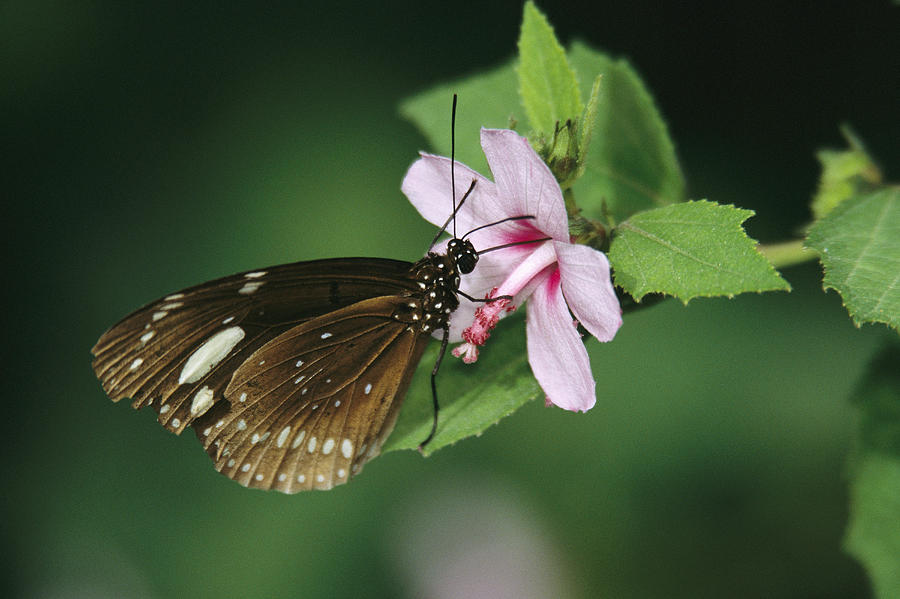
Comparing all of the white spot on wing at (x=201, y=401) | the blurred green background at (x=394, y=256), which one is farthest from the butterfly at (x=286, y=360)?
the blurred green background at (x=394, y=256)

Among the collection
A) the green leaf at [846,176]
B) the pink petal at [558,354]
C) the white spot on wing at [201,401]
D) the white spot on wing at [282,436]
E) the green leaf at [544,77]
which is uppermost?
the green leaf at [544,77]

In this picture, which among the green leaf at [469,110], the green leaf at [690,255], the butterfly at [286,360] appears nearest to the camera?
the green leaf at [690,255]

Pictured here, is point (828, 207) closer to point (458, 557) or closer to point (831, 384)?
point (831, 384)

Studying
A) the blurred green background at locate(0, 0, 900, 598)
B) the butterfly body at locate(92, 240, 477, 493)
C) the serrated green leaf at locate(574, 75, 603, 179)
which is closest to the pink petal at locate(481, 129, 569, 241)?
the serrated green leaf at locate(574, 75, 603, 179)

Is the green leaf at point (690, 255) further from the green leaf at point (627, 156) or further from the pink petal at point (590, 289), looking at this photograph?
the green leaf at point (627, 156)

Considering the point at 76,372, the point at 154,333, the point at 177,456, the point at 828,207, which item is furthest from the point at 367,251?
the point at 828,207

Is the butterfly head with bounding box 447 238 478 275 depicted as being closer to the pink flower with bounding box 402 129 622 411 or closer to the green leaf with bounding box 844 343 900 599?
the pink flower with bounding box 402 129 622 411
